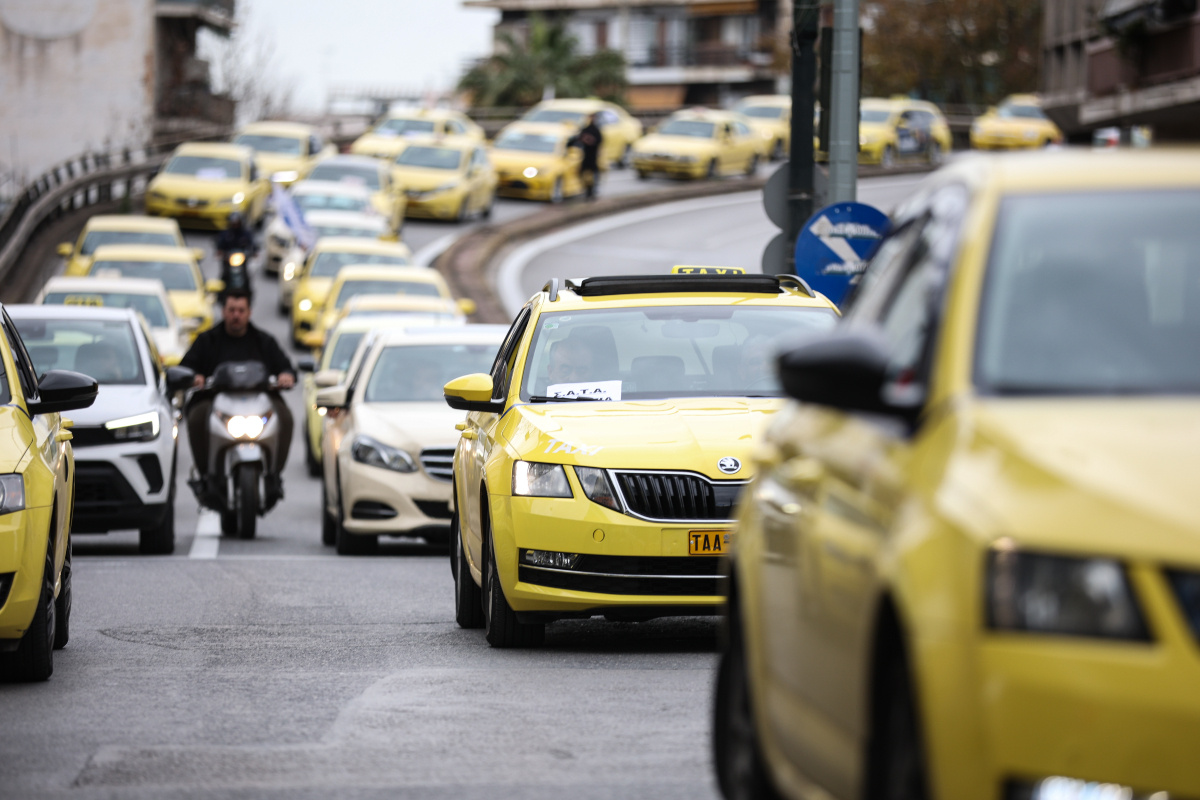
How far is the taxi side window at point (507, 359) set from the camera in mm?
11156

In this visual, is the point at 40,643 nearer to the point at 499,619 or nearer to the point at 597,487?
the point at 499,619

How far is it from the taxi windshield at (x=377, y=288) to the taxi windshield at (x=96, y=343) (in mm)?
13845

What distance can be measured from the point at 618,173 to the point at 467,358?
48078 mm

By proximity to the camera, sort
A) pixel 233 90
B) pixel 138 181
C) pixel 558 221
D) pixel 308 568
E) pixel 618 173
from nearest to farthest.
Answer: pixel 308 568
pixel 558 221
pixel 138 181
pixel 618 173
pixel 233 90

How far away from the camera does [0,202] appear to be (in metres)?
61.3

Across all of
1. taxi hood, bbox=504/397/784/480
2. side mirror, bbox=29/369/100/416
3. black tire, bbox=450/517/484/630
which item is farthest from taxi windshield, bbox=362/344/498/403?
side mirror, bbox=29/369/100/416

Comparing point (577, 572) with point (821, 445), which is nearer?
point (821, 445)

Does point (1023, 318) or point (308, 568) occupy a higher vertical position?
point (1023, 318)

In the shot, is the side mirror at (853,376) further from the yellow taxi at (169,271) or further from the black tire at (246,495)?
the yellow taxi at (169,271)

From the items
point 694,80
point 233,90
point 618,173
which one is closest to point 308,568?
point 618,173

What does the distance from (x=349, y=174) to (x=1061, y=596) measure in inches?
1700

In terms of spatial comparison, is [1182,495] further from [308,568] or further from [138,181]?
[138,181]

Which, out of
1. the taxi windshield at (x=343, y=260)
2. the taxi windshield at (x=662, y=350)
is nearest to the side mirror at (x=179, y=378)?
the taxi windshield at (x=662, y=350)

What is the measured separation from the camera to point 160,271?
34.2m
